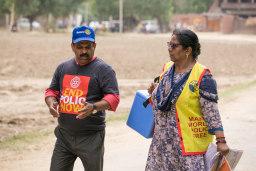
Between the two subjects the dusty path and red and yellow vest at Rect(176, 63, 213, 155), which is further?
the dusty path

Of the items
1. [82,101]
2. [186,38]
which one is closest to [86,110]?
[82,101]

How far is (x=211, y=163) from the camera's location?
180 inches

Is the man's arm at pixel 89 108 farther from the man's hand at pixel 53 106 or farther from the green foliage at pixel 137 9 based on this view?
the green foliage at pixel 137 9

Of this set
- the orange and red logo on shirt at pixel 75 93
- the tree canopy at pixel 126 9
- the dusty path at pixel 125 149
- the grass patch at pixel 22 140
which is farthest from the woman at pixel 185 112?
the tree canopy at pixel 126 9

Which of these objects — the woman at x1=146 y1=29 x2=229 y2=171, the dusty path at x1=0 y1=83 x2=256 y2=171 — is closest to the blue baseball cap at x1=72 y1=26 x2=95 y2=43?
the woman at x1=146 y1=29 x2=229 y2=171

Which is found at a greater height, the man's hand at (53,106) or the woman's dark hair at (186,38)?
the woman's dark hair at (186,38)

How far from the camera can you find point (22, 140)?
9.23 m

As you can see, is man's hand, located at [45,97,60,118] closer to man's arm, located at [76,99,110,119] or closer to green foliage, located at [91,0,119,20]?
man's arm, located at [76,99,110,119]

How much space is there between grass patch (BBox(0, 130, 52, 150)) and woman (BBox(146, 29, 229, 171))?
4.42 metres

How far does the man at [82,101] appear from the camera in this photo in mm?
4875

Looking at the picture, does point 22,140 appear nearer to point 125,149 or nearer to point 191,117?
point 125,149

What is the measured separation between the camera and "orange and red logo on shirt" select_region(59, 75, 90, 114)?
4875mm

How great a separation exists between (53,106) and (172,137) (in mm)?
975

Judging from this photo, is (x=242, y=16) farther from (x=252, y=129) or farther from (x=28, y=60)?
(x=252, y=129)
